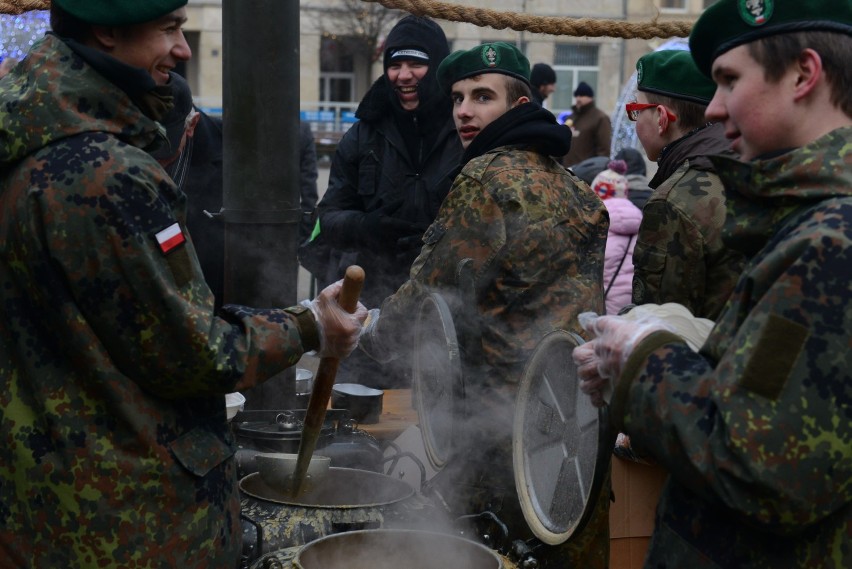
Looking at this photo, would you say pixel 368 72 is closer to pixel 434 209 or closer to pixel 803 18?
pixel 434 209

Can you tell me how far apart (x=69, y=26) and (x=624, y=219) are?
4.55 m

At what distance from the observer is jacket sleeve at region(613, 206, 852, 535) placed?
1.53 metres

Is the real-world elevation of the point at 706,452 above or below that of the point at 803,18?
below

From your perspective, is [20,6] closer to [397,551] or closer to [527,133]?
[527,133]

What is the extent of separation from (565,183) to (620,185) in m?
3.60

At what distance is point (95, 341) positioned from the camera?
6.66ft

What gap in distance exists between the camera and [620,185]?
23.6 ft

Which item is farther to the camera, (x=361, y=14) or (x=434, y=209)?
(x=361, y=14)

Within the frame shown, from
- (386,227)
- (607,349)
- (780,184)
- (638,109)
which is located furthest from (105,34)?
(386,227)

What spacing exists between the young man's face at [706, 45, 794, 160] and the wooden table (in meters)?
2.44

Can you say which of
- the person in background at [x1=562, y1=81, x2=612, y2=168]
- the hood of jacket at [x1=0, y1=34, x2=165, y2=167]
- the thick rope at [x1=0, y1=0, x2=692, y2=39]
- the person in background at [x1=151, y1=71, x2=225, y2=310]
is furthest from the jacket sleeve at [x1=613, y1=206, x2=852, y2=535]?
the person in background at [x1=562, y1=81, x2=612, y2=168]

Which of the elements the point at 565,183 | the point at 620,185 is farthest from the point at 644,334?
the point at 620,185

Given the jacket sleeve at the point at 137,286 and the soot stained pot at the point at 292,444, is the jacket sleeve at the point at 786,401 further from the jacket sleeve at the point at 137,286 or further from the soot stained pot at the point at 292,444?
the soot stained pot at the point at 292,444

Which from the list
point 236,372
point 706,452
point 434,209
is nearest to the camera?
point 706,452
